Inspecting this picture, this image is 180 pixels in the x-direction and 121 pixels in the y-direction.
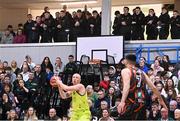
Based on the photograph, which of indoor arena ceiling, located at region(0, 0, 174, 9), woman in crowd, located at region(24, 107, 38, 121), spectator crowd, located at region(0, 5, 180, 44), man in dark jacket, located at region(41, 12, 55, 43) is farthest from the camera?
indoor arena ceiling, located at region(0, 0, 174, 9)

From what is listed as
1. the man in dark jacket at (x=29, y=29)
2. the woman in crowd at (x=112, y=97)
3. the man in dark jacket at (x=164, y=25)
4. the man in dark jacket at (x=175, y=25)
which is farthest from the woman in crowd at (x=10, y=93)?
the man in dark jacket at (x=175, y=25)

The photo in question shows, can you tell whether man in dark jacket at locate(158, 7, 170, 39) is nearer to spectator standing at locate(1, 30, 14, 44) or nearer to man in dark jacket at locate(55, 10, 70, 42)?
man in dark jacket at locate(55, 10, 70, 42)

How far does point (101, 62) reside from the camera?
1927 cm

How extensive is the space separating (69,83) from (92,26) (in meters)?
3.58

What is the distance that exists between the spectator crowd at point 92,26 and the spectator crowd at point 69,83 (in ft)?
5.97

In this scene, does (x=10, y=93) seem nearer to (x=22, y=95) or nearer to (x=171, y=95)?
(x=22, y=95)

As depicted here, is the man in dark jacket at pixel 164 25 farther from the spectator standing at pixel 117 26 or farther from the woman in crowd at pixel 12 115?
the woman in crowd at pixel 12 115

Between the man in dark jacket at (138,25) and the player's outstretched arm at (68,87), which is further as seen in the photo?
the man in dark jacket at (138,25)

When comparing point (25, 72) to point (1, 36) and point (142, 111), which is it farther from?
point (142, 111)

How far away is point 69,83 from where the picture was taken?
17.9 m

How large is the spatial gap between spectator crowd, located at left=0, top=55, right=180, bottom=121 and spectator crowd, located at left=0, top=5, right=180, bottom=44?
1.82m

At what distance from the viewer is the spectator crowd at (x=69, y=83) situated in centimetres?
1470

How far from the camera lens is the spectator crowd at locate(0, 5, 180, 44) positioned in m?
19.6

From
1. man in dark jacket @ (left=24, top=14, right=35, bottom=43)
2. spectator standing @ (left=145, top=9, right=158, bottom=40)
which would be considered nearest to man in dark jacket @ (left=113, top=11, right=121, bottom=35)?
spectator standing @ (left=145, top=9, right=158, bottom=40)
